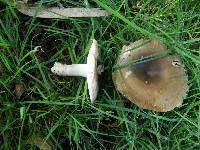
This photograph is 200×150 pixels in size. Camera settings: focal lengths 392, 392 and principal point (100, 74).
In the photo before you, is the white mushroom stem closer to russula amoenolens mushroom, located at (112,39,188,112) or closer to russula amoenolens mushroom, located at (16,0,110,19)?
russula amoenolens mushroom, located at (112,39,188,112)

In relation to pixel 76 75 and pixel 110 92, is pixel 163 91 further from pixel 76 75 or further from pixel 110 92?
pixel 76 75

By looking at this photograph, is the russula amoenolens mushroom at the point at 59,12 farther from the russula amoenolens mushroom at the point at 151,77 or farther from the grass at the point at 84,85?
the russula amoenolens mushroom at the point at 151,77

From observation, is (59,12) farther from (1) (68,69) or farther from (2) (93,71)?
(2) (93,71)

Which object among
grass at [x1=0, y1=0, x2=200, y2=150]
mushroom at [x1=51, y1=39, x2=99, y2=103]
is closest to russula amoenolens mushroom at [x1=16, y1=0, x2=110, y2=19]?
grass at [x1=0, y1=0, x2=200, y2=150]

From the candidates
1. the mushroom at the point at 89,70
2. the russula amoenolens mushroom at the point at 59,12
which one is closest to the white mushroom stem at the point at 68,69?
the mushroom at the point at 89,70

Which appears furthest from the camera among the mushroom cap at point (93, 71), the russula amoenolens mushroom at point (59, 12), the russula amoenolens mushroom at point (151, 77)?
the russula amoenolens mushroom at point (59, 12)

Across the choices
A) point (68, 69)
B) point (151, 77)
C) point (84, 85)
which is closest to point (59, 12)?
point (68, 69)

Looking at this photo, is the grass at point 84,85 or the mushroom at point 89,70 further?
the grass at point 84,85
